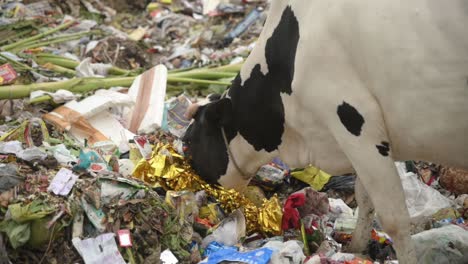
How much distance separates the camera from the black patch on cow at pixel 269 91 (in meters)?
3.33

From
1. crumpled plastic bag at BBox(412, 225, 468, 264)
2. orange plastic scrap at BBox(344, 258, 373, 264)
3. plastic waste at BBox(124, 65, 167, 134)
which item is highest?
crumpled plastic bag at BBox(412, 225, 468, 264)

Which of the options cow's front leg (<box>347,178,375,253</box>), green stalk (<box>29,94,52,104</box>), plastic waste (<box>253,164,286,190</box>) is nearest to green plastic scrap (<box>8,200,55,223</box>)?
plastic waste (<box>253,164,286,190</box>)

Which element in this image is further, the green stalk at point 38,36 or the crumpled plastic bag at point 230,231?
the green stalk at point 38,36

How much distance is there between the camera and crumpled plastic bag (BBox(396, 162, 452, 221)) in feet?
13.2

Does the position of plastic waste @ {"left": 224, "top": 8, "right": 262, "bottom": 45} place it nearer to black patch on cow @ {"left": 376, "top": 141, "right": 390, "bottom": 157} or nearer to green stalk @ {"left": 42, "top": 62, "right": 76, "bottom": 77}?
green stalk @ {"left": 42, "top": 62, "right": 76, "bottom": 77}

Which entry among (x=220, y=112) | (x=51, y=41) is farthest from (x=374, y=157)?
(x=51, y=41)

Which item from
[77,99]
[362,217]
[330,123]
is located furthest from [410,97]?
[77,99]

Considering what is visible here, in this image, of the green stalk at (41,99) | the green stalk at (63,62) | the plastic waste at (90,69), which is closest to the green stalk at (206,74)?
the green stalk at (63,62)

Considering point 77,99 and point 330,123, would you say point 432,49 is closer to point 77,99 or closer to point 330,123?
point 330,123

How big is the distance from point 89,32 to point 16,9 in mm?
821

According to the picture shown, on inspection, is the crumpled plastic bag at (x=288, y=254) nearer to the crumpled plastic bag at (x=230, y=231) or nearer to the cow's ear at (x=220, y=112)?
the crumpled plastic bag at (x=230, y=231)

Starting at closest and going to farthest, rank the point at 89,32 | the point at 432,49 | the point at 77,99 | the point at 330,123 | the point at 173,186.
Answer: the point at 432,49 → the point at 330,123 → the point at 173,186 → the point at 77,99 → the point at 89,32

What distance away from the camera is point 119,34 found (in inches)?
287

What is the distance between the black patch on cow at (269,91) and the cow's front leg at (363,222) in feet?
1.64
